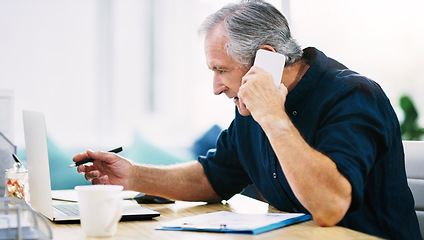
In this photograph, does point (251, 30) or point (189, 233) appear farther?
point (251, 30)

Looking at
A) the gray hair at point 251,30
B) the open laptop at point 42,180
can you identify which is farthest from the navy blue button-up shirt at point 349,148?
the open laptop at point 42,180

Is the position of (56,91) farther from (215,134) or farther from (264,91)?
(264,91)

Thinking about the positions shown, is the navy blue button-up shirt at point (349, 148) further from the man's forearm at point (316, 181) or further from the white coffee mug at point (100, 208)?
the white coffee mug at point (100, 208)

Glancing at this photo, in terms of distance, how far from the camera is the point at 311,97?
4.73ft

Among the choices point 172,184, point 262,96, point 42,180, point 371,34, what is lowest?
point 172,184

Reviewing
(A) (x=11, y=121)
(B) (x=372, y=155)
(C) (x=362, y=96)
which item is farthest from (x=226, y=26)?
(A) (x=11, y=121)

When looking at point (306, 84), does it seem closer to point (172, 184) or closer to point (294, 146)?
point (294, 146)

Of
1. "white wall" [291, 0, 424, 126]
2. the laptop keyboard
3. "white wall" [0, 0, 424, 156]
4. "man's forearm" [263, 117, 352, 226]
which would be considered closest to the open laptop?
the laptop keyboard

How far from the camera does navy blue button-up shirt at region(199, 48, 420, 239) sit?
3.94 ft

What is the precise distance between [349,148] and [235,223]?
30 cm

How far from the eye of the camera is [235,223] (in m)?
1.10

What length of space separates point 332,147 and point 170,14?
1880 mm

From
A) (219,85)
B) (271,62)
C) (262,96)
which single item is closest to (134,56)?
(219,85)

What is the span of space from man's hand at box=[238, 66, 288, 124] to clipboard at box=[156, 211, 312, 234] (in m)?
0.23
